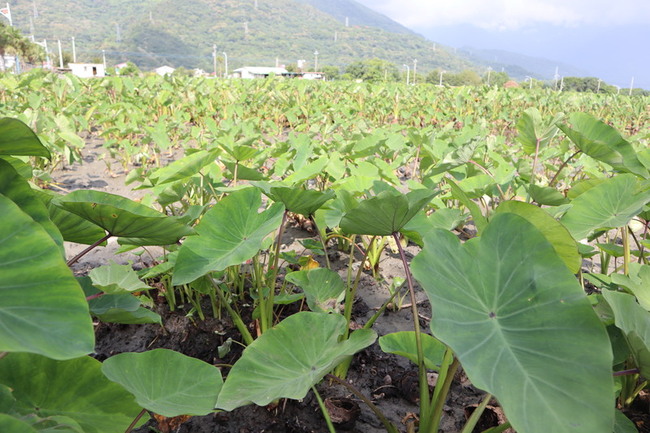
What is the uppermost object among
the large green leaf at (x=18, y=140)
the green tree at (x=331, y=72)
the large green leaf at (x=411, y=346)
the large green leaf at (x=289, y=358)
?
the large green leaf at (x=18, y=140)

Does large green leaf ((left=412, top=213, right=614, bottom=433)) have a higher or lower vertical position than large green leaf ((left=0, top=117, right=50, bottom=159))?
lower

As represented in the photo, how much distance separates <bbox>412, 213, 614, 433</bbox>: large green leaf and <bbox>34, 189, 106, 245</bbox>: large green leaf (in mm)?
596

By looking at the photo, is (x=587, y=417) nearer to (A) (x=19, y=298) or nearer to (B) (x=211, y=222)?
(A) (x=19, y=298)

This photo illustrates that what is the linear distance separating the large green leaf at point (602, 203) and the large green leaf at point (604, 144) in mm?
230

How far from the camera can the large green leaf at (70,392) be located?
2.06ft

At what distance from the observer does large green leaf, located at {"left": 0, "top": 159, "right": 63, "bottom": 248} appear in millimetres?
633

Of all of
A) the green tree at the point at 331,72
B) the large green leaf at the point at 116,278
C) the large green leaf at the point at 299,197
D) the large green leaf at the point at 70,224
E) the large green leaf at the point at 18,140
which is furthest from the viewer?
the green tree at the point at 331,72

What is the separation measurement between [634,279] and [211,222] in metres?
0.91

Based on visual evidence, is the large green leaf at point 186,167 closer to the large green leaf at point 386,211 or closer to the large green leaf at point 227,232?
the large green leaf at point 227,232

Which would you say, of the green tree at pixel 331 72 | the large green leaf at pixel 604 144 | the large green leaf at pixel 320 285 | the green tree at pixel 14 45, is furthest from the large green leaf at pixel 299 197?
the green tree at pixel 331 72

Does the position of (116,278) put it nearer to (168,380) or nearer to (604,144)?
(168,380)

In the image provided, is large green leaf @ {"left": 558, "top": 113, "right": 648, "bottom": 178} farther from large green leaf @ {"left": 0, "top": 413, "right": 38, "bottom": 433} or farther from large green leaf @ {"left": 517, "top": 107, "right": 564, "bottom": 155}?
large green leaf @ {"left": 0, "top": 413, "right": 38, "bottom": 433}

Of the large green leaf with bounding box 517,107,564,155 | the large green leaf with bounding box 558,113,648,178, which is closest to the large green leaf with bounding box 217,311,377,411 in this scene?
the large green leaf with bounding box 558,113,648,178

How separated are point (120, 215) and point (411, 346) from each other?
0.65 meters
